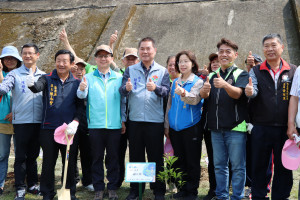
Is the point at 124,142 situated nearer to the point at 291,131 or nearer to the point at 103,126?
the point at 103,126

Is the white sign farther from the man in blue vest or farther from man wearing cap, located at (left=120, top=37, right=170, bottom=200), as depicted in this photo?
the man in blue vest

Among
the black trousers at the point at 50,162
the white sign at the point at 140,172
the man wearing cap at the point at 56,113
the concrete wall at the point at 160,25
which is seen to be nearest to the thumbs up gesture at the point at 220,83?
the white sign at the point at 140,172

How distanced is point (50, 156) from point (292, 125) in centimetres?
305

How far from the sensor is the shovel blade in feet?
12.4

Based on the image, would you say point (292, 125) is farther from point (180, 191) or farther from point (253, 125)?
point (180, 191)

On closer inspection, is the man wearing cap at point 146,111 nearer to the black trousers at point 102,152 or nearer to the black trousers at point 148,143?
the black trousers at point 148,143

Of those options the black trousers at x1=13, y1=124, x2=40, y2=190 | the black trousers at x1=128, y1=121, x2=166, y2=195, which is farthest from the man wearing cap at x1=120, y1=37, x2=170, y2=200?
the black trousers at x1=13, y1=124, x2=40, y2=190

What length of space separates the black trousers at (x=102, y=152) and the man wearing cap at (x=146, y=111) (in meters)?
0.23

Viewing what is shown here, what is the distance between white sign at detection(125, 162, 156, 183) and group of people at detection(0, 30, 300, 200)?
46cm

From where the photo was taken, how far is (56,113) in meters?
4.00

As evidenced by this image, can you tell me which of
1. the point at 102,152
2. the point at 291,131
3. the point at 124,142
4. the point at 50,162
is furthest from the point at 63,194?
the point at 291,131

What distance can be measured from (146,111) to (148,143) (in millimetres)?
443

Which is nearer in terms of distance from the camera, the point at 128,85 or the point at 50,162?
the point at 128,85

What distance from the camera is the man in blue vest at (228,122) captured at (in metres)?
3.76
